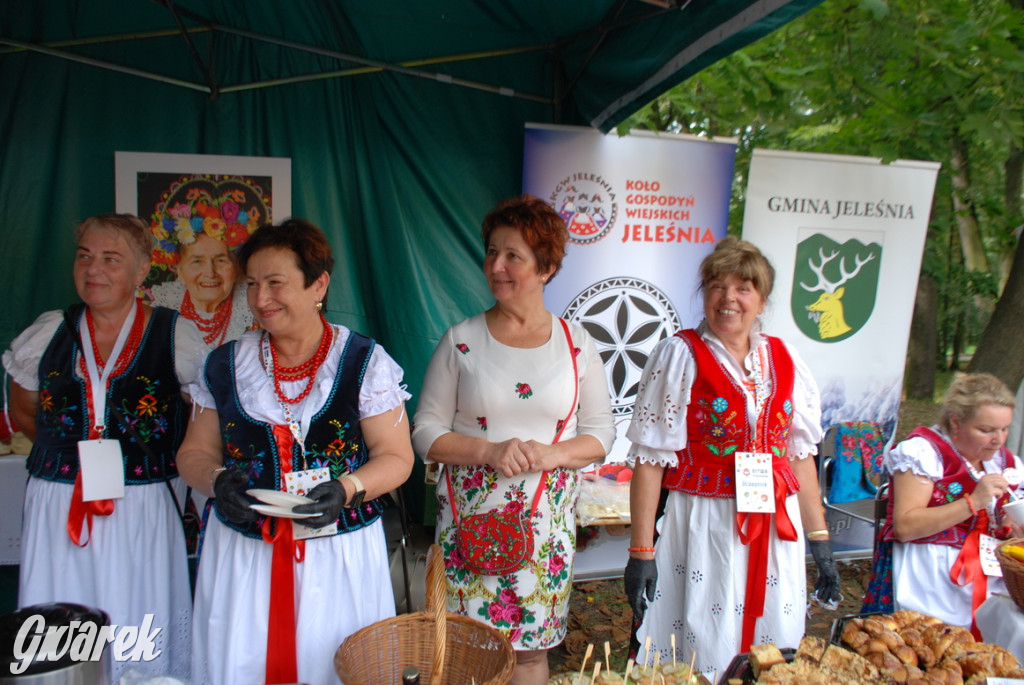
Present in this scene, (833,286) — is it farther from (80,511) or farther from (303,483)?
(80,511)

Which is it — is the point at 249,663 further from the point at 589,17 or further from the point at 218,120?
the point at 589,17

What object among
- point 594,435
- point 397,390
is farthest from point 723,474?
point 397,390

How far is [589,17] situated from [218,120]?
76.8 inches

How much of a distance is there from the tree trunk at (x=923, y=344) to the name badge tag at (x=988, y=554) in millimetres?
7493

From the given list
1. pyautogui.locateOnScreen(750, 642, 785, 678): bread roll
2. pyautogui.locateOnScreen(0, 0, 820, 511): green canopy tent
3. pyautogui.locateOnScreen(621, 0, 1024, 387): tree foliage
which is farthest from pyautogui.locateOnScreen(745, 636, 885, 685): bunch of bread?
pyautogui.locateOnScreen(621, 0, 1024, 387): tree foliage

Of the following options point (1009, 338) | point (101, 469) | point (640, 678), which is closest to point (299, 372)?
point (101, 469)

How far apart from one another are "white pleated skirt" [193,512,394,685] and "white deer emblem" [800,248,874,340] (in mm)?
3385

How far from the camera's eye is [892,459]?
2598mm

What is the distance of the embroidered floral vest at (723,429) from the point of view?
7.28 ft

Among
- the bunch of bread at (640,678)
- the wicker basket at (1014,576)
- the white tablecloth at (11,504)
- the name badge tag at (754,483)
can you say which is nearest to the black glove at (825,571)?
the name badge tag at (754,483)

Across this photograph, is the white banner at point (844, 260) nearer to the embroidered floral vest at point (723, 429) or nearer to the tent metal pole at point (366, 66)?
the tent metal pole at point (366, 66)

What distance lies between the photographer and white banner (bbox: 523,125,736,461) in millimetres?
3814

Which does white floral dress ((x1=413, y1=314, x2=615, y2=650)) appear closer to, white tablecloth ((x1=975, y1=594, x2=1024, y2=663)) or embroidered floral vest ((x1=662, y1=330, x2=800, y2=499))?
embroidered floral vest ((x1=662, y1=330, x2=800, y2=499))

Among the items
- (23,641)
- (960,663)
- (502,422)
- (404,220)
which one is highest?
(404,220)
